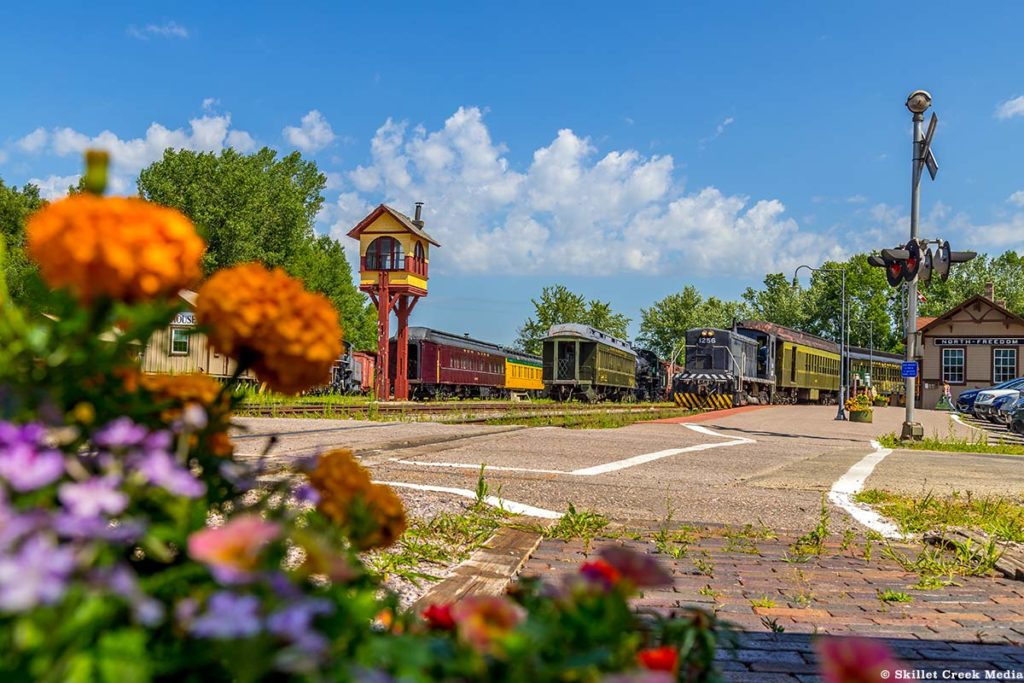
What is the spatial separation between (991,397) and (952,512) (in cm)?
2636

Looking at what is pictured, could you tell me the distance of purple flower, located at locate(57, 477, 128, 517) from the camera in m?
0.81

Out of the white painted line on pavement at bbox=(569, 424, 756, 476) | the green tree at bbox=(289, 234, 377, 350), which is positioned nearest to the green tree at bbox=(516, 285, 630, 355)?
the green tree at bbox=(289, 234, 377, 350)

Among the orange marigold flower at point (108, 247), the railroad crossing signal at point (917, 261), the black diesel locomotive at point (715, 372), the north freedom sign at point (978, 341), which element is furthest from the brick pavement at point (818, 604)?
the north freedom sign at point (978, 341)

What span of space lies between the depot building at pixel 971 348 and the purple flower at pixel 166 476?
4996cm

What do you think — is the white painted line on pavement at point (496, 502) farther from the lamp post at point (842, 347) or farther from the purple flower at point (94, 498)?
the lamp post at point (842, 347)

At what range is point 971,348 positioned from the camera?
46500 mm

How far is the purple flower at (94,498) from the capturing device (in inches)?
31.9

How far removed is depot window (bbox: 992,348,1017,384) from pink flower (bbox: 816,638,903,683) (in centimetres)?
5179

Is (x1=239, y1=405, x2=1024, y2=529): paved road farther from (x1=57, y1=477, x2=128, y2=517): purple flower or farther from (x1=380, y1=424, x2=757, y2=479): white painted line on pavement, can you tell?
(x1=57, y1=477, x2=128, y2=517): purple flower

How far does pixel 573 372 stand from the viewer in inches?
1523

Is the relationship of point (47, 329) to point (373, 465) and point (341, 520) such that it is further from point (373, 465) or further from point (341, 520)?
point (373, 465)

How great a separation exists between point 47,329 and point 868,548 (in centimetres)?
492

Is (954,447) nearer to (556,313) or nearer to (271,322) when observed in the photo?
(271,322)

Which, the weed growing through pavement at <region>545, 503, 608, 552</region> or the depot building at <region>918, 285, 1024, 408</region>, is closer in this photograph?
the weed growing through pavement at <region>545, 503, 608, 552</region>
